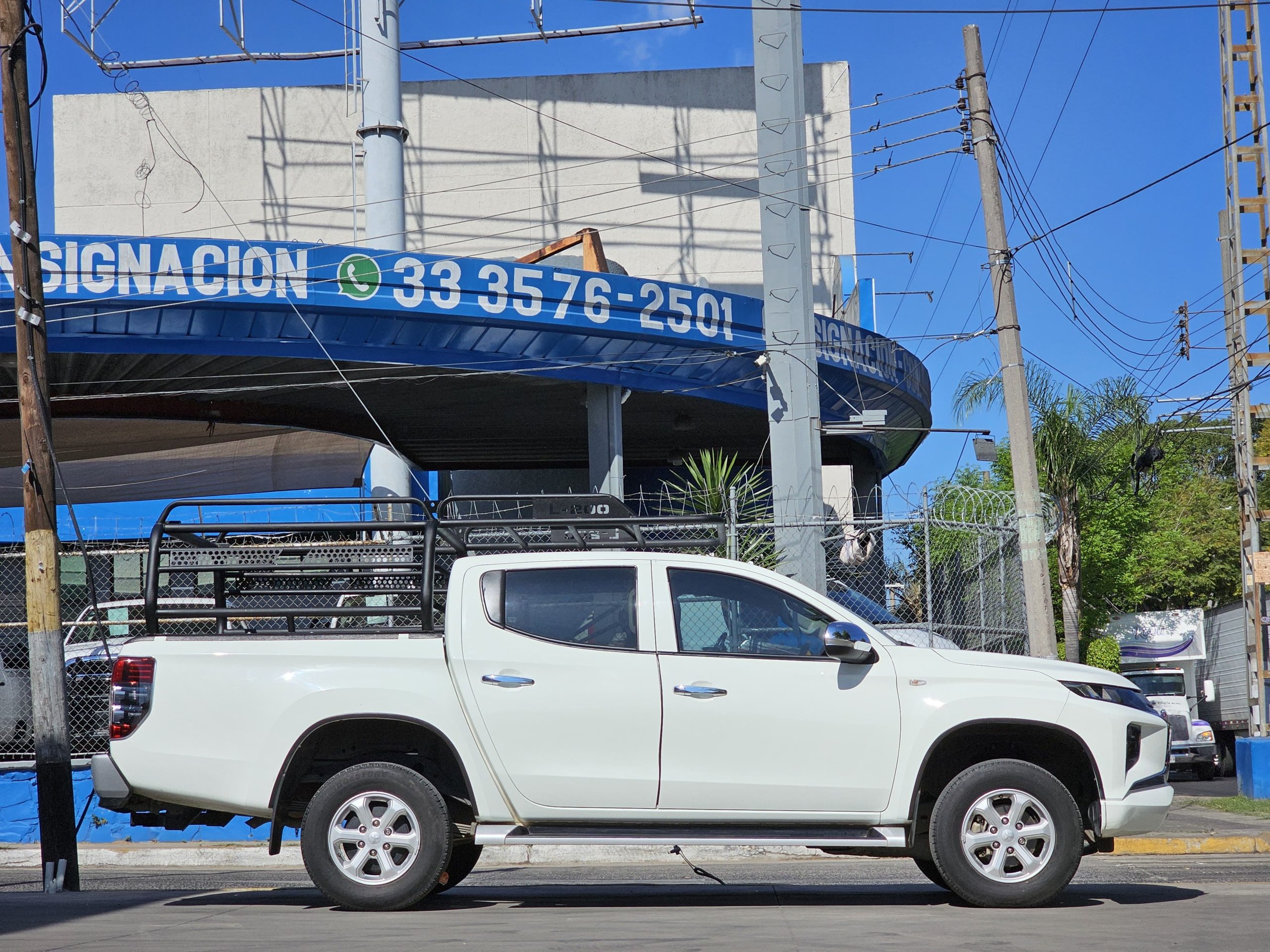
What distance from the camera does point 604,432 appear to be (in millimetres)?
20922

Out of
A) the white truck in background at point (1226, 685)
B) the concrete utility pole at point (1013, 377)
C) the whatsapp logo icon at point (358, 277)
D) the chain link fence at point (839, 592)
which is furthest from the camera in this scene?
the white truck in background at point (1226, 685)

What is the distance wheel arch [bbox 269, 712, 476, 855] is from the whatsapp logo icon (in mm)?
11781

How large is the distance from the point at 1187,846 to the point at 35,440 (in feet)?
30.6

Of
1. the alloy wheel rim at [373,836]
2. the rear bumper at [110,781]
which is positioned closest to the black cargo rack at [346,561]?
the rear bumper at [110,781]

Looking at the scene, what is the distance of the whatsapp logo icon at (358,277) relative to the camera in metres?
17.7

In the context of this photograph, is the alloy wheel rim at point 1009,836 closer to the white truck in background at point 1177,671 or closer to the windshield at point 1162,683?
the white truck in background at point 1177,671

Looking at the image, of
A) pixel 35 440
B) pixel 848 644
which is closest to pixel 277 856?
pixel 35 440

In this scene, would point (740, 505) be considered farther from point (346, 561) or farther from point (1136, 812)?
point (1136, 812)

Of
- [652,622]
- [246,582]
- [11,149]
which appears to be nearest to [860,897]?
[652,622]

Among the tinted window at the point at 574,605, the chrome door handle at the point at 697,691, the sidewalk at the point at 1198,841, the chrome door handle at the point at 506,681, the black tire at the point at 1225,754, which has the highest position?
the tinted window at the point at 574,605

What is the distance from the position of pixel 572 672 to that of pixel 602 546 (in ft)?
3.80

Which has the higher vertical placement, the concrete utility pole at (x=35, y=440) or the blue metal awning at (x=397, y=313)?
the blue metal awning at (x=397, y=313)

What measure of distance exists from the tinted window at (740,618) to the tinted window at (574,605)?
27cm

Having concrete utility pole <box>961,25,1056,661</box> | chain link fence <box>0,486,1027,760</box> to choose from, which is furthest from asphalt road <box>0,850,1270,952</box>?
concrete utility pole <box>961,25,1056,661</box>
